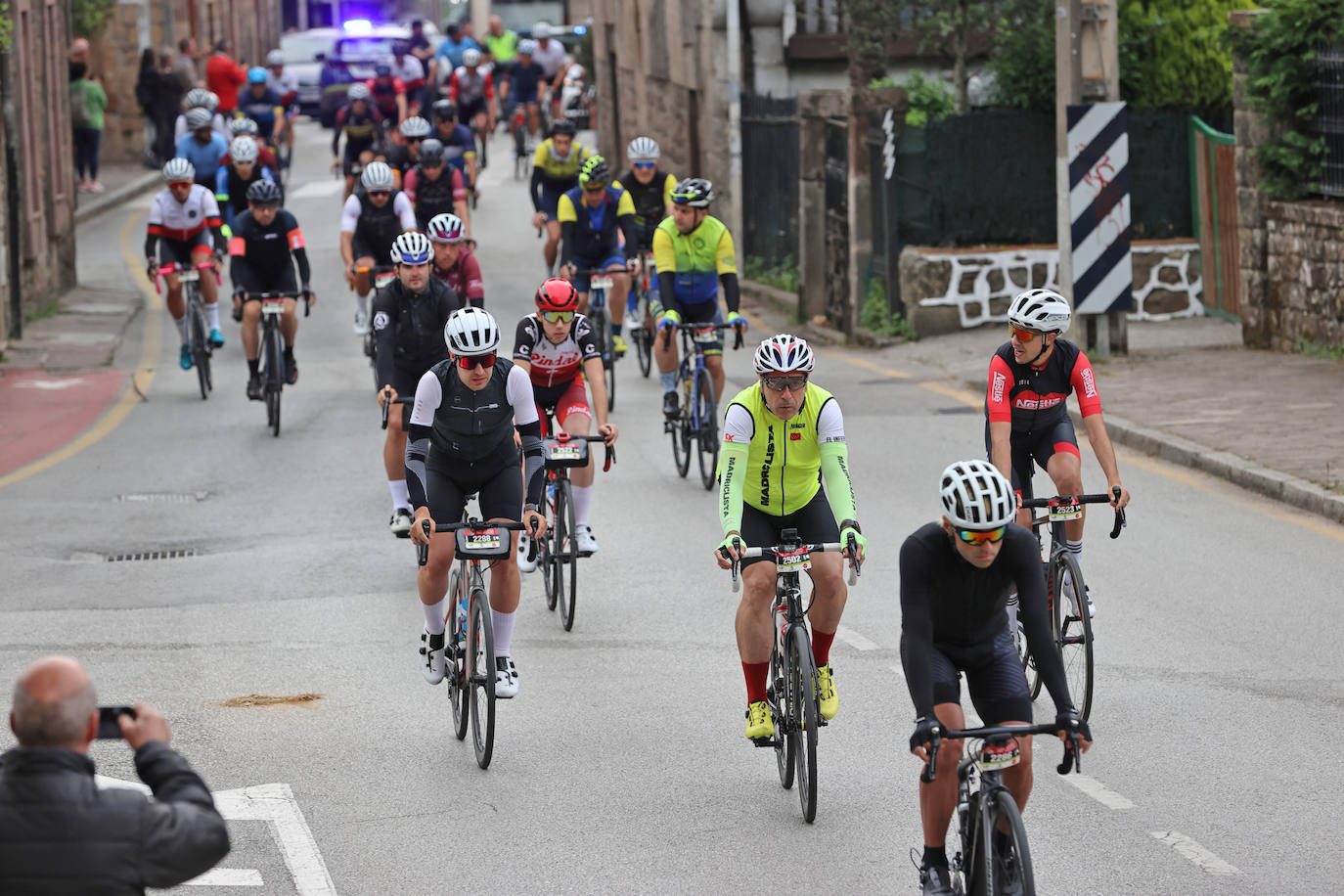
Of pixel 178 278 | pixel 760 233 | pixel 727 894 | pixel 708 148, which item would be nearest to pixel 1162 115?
pixel 760 233

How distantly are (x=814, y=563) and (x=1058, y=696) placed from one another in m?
2.10

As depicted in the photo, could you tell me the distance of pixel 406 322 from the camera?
12.3 m

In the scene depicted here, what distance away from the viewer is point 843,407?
1769 cm

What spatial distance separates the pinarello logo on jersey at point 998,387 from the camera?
929 centimetres

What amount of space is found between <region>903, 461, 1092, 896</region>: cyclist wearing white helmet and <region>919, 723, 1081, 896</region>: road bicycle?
8 centimetres

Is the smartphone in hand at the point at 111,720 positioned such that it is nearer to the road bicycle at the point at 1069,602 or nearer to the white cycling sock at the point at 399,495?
the road bicycle at the point at 1069,602

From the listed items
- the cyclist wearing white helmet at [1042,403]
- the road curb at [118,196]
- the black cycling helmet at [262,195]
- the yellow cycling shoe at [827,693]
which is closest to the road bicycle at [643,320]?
the black cycling helmet at [262,195]

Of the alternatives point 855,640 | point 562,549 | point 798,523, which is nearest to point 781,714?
point 798,523

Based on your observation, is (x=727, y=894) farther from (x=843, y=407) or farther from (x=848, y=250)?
(x=848, y=250)

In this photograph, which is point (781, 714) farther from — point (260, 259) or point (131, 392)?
point (131, 392)

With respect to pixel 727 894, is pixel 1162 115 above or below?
above

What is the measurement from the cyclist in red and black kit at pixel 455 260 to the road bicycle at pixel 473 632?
4.83 metres

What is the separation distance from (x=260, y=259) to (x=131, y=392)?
326cm

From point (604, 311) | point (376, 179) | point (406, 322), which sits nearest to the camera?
point (406, 322)
